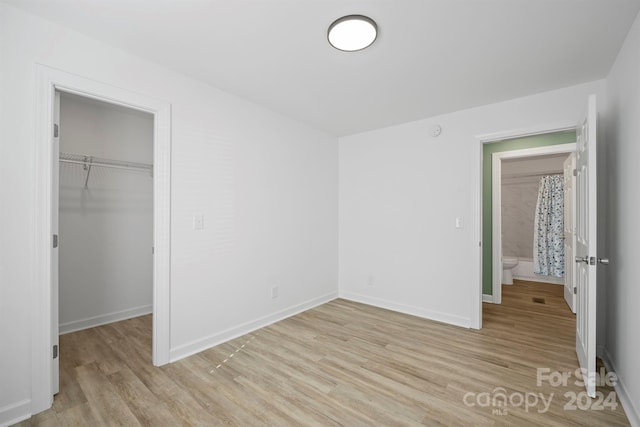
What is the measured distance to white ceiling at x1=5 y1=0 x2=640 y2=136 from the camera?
1666 mm

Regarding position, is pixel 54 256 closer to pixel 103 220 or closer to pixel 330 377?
pixel 103 220

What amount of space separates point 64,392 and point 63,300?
142cm

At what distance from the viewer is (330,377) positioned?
7.20ft

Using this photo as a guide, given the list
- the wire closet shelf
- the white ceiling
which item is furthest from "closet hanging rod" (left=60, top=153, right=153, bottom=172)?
the white ceiling

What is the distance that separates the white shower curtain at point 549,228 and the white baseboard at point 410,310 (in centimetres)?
334

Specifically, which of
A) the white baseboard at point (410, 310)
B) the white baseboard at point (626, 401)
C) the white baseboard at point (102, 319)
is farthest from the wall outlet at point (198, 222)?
the white baseboard at point (626, 401)

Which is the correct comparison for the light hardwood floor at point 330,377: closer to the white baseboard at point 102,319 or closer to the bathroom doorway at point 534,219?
the white baseboard at point 102,319

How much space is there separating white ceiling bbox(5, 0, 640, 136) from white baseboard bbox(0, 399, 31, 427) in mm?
2360

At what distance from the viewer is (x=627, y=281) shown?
74.4 inches

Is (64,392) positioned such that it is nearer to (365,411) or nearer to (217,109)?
(365,411)

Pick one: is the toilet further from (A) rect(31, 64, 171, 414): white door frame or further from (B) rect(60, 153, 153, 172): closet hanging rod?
(A) rect(31, 64, 171, 414): white door frame

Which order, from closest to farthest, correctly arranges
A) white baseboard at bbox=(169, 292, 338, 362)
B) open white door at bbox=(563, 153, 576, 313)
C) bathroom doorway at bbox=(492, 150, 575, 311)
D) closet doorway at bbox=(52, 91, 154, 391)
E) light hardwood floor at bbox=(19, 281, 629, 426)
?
light hardwood floor at bbox=(19, 281, 629, 426) → white baseboard at bbox=(169, 292, 338, 362) → closet doorway at bbox=(52, 91, 154, 391) → open white door at bbox=(563, 153, 576, 313) → bathroom doorway at bbox=(492, 150, 575, 311)

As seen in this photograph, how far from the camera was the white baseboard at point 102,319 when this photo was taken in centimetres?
299

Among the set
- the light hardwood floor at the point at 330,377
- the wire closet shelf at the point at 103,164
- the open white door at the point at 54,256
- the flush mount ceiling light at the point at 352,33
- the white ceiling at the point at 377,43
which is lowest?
the light hardwood floor at the point at 330,377
